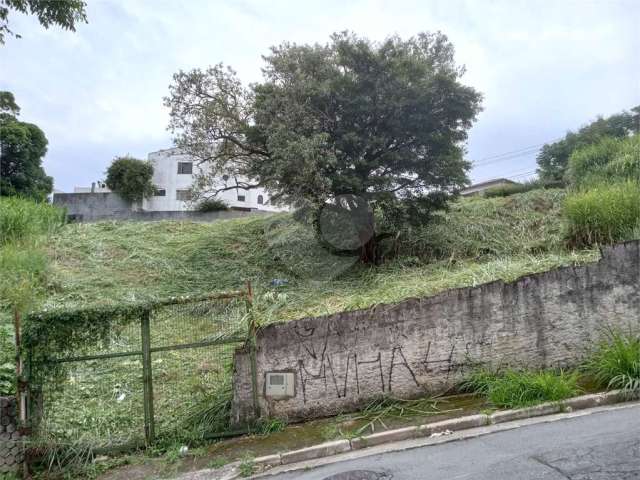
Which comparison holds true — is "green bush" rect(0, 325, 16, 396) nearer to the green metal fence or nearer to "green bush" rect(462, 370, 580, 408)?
the green metal fence

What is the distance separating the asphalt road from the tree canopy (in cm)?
2941

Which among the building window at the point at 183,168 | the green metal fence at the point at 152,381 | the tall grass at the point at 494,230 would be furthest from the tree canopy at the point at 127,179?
the green metal fence at the point at 152,381

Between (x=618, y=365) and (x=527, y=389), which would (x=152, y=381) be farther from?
(x=618, y=365)

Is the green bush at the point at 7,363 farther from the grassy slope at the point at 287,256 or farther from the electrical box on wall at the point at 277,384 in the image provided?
the electrical box on wall at the point at 277,384

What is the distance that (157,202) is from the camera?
34188 millimetres

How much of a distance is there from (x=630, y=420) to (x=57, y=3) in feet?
29.8

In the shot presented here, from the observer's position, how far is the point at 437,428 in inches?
194

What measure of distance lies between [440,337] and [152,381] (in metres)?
3.61

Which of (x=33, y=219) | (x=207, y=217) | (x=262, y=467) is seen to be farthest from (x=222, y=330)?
(x=207, y=217)

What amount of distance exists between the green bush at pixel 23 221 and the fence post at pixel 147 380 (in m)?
8.22

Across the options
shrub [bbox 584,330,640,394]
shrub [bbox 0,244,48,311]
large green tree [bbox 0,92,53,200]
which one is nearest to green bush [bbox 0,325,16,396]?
shrub [bbox 0,244,48,311]

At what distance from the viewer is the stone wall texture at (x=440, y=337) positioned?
548cm

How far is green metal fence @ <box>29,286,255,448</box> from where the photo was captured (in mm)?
5133

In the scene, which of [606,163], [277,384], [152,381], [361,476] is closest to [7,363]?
[152,381]
